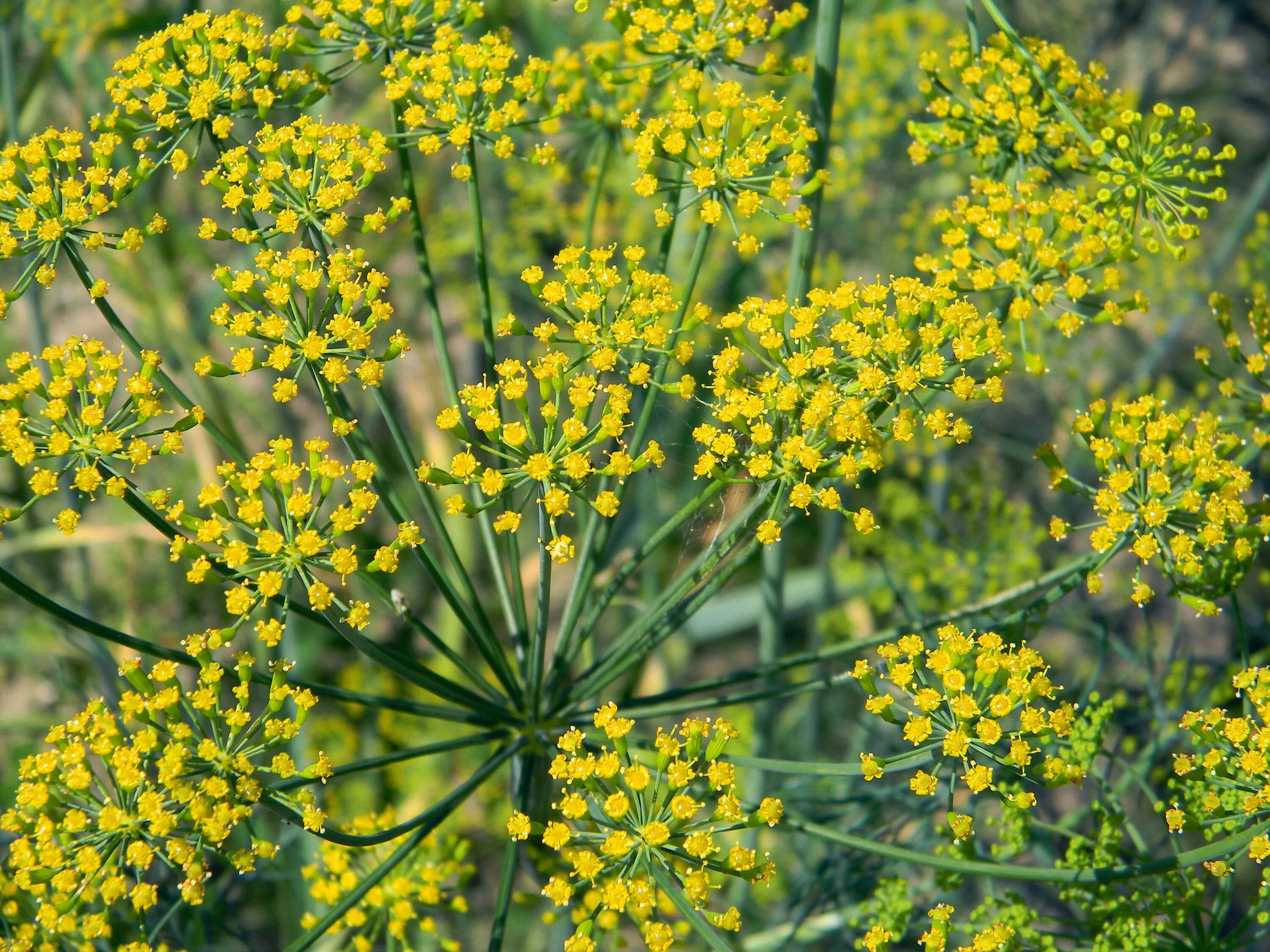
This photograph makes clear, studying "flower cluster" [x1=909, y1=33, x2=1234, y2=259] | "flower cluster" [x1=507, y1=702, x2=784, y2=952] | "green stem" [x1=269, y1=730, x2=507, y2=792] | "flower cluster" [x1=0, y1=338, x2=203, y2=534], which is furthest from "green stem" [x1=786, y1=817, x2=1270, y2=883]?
"flower cluster" [x1=0, y1=338, x2=203, y2=534]

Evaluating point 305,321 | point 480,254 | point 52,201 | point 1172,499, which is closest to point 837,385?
point 1172,499

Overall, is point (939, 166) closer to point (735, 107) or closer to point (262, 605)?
point (735, 107)

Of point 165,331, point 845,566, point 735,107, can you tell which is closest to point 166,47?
point 735,107

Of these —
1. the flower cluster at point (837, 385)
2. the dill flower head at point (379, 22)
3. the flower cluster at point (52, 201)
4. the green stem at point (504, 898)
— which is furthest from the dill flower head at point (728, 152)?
the green stem at point (504, 898)

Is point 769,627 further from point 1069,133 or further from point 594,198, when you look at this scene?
point 1069,133

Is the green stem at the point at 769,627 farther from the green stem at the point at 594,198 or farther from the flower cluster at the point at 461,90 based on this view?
the flower cluster at the point at 461,90

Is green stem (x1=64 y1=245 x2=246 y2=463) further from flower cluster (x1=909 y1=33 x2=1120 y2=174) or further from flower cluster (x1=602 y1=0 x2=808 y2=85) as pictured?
flower cluster (x1=909 y1=33 x2=1120 y2=174)
